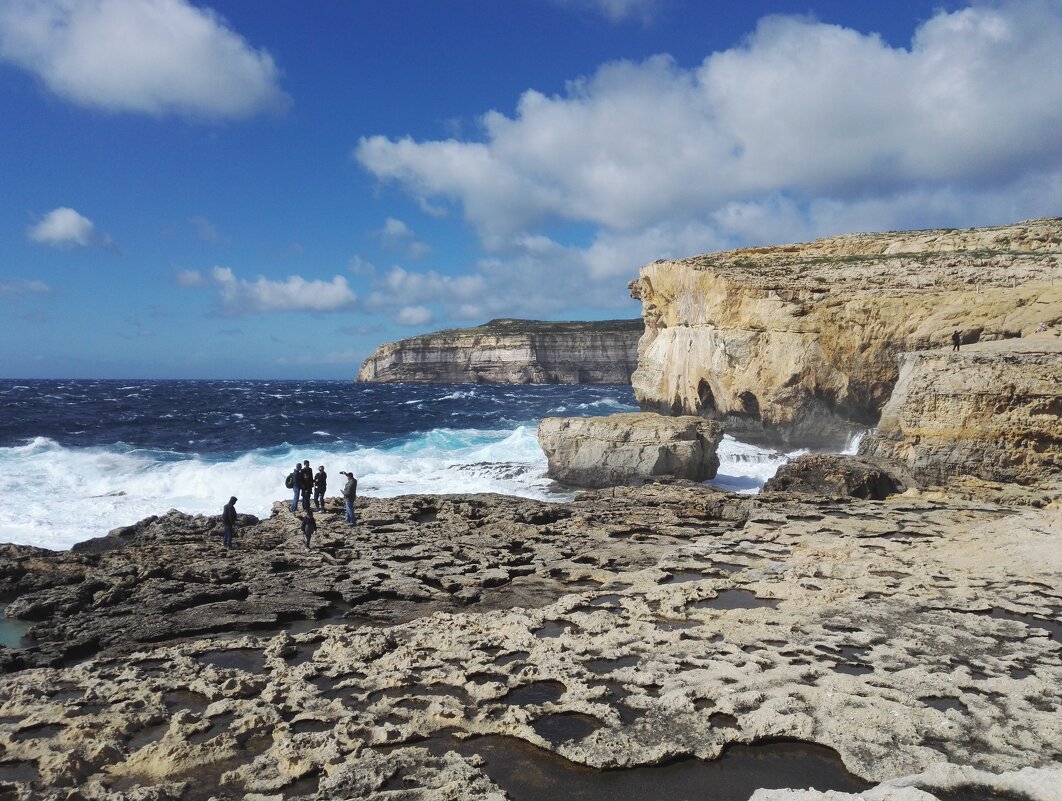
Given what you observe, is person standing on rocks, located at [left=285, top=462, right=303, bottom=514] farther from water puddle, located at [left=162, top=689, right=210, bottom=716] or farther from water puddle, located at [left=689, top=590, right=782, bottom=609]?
water puddle, located at [left=689, top=590, right=782, bottom=609]

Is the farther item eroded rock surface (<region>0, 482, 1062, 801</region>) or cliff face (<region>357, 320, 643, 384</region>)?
cliff face (<region>357, 320, 643, 384</region>)

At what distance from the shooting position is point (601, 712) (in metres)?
6.99

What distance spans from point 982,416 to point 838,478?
4.28m

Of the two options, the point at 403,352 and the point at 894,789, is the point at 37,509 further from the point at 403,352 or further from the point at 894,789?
the point at 403,352

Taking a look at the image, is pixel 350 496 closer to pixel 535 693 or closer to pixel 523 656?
pixel 523 656

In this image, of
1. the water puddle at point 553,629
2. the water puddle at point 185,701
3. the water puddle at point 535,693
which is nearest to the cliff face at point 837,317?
the water puddle at point 553,629

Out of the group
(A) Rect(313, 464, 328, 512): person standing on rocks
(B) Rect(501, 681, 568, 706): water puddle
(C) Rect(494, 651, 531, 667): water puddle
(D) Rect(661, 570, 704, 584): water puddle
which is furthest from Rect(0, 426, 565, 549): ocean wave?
(B) Rect(501, 681, 568, 706): water puddle

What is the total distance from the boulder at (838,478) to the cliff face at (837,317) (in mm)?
10119

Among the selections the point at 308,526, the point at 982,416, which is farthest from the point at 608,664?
the point at 982,416

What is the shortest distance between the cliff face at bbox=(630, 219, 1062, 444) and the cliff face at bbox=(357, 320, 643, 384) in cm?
7598

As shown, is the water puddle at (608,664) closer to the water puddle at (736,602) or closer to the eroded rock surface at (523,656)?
the eroded rock surface at (523,656)

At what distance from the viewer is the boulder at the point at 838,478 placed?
18.0 meters

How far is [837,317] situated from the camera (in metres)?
28.7

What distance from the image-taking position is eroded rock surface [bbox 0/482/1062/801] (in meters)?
6.21
